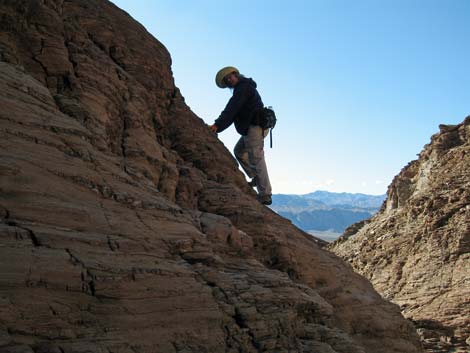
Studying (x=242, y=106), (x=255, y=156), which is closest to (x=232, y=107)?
(x=242, y=106)

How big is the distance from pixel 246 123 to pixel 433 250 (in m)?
24.1

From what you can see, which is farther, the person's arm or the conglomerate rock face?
the person's arm

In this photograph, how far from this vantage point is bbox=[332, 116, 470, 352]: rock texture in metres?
27.6

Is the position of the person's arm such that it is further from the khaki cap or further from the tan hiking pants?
the tan hiking pants

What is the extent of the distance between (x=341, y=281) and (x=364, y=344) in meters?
1.69

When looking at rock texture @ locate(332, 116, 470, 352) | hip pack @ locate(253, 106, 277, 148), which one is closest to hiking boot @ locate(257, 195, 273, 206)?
hip pack @ locate(253, 106, 277, 148)

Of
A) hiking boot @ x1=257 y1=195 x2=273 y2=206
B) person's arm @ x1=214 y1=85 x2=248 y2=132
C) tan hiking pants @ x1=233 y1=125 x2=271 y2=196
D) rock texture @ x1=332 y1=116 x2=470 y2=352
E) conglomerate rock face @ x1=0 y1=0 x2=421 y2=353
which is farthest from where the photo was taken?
rock texture @ x1=332 y1=116 x2=470 y2=352

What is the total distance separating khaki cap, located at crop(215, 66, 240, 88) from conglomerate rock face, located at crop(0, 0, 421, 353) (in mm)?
1378

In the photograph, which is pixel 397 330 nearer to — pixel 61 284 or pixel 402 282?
pixel 61 284

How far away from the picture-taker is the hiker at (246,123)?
39.7ft

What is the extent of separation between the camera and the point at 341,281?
40.6 ft

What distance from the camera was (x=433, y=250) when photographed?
32.5m

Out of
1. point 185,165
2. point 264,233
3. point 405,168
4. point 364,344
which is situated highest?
point 405,168

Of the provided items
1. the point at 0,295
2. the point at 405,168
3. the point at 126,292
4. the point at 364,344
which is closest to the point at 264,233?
the point at 364,344
